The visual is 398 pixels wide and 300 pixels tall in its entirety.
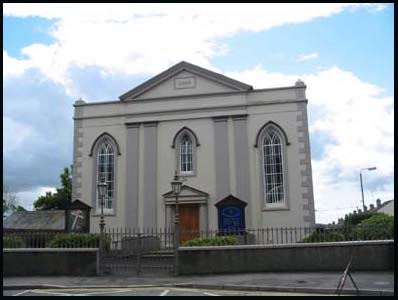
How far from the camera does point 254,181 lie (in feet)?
81.6

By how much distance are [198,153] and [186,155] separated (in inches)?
30.5

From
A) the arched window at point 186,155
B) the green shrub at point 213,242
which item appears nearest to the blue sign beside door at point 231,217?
the arched window at point 186,155

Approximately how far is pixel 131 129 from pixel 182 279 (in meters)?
13.1

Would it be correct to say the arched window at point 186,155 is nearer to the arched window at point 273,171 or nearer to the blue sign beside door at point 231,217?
the blue sign beside door at point 231,217

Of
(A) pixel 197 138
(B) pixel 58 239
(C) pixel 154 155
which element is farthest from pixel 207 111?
(B) pixel 58 239

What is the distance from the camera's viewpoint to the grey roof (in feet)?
91.2

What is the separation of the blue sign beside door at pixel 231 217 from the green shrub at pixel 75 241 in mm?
6283

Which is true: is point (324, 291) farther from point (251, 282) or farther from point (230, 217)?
point (230, 217)

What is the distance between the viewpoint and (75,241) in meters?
18.4

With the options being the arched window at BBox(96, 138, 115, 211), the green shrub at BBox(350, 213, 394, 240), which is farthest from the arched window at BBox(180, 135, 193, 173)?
the green shrub at BBox(350, 213, 394, 240)

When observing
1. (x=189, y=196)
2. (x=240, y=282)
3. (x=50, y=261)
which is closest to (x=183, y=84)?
(x=189, y=196)

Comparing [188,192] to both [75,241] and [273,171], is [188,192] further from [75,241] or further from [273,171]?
[75,241]

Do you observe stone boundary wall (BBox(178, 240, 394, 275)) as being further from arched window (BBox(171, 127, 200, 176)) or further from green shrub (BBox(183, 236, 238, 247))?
arched window (BBox(171, 127, 200, 176))

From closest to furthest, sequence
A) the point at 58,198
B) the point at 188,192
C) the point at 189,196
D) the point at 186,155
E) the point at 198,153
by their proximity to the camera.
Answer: the point at 189,196, the point at 188,192, the point at 198,153, the point at 186,155, the point at 58,198
